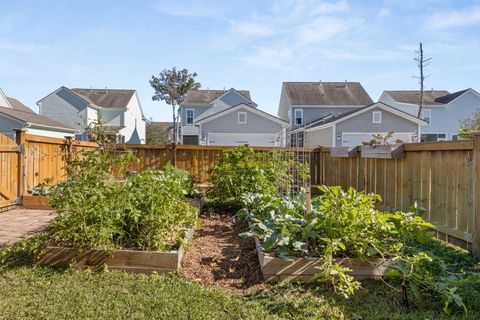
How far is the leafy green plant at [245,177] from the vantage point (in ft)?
19.6

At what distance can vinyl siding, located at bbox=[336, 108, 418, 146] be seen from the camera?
58.9 ft

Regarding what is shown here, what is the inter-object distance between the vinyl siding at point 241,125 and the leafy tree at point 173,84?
15831mm

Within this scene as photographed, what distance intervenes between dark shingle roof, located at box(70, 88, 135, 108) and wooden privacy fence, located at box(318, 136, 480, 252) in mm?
25415

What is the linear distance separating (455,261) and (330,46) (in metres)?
8.21

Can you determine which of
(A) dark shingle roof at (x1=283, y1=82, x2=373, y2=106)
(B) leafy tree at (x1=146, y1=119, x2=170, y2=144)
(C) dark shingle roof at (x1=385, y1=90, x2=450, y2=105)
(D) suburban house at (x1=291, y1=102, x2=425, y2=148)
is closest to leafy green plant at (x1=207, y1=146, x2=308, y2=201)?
(D) suburban house at (x1=291, y1=102, x2=425, y2=148)

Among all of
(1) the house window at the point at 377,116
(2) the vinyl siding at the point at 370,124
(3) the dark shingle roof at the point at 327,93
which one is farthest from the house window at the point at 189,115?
(1) the house window at the point at 377,116

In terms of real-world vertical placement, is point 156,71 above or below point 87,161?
above

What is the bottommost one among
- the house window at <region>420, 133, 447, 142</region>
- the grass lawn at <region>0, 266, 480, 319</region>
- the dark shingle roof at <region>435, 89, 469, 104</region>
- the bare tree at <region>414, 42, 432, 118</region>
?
the grass lawn at <region>0, 266, 480, 319</region>

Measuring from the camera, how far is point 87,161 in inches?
139

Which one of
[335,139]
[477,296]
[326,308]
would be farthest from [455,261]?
[335,139]

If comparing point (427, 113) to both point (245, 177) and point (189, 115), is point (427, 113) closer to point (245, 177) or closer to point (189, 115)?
point (189, 115)

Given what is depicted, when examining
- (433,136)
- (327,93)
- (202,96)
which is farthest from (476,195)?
(433,136)

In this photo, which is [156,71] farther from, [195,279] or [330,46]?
→ [195,279]

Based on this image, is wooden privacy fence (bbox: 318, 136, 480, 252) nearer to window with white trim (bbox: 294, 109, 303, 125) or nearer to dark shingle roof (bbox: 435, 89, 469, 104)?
window with white trim (bbox: 294, 109, 303, 125)
